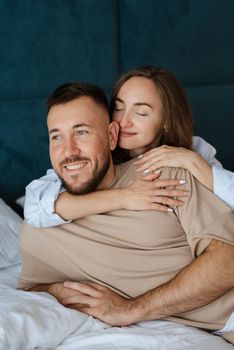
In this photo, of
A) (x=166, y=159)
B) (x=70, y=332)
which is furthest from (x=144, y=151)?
(x=70, y=332)

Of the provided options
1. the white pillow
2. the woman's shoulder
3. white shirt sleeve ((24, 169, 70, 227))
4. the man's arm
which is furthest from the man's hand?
the woman's shoulder

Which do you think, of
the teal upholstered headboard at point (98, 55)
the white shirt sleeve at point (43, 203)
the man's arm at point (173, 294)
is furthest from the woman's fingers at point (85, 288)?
the teal upholstered headboard at point (98, 55)

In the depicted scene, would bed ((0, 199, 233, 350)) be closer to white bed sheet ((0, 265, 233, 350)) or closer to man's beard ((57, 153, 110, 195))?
white bed sheet ((0, 265, 233, 350))

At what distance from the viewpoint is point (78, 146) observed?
1535 millimetres

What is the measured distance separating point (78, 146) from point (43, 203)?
0.20 m

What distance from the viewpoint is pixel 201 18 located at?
2.48 m

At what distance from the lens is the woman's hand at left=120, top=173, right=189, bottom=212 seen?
1.44 metres

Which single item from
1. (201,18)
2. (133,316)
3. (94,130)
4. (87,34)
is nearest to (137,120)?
(94,130)

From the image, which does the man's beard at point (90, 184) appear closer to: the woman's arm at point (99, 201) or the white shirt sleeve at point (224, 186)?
the woman's arm at point (99, 201)

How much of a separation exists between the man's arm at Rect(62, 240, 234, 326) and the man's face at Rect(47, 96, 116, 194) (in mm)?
310

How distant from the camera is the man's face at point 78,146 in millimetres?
1527

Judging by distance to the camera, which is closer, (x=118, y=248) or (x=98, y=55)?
(x=118, y=248)

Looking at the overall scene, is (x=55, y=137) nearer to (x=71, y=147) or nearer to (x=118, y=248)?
(x=71, y=147)

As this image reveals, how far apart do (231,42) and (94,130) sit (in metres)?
1.25
